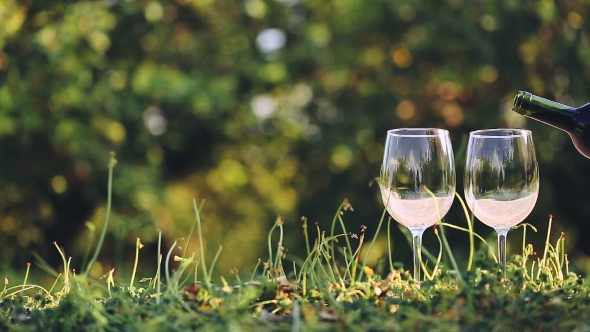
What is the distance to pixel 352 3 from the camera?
14.9ft

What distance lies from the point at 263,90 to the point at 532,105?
3479 mm

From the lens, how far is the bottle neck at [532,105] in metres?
1.59

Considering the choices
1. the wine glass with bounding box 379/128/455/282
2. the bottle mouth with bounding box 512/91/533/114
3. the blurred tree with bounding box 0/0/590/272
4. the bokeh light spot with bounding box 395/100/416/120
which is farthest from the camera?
the bokeh light spot with bounding box 395/100/416/120

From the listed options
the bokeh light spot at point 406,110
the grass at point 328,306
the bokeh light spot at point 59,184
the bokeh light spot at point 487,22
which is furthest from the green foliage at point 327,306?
the bokeh light spot at point 59,184

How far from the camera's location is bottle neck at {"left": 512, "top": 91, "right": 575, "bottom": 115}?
1589 millimetres

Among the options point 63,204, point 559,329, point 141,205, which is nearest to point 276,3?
point 141,205

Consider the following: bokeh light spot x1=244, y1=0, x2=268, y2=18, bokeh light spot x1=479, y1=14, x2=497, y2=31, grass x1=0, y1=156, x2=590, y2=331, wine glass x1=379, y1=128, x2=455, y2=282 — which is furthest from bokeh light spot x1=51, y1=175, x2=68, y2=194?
wine glass x1=379, y1=128, x2=455, y2=282

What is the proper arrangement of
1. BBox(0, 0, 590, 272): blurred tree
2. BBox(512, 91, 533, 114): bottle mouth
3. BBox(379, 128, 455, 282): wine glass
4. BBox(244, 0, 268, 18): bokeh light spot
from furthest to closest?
BBox(244, 0, 268, 18): bokeh light spot → BBox(0, 0, 590, 272): blurred tree → BBox(512, 91, 533, 114): bottle mouth → BBox(379, 128, 455, 282): wine glass

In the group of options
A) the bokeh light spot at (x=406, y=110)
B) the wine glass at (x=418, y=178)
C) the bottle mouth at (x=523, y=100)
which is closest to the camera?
the wine glass at (x=418, y=178)

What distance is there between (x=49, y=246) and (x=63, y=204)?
0.32m

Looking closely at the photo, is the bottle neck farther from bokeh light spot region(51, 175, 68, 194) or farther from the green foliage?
bokeh light spot region(51, 175, 68, 194)

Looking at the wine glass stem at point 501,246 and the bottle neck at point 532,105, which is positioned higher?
the bottle neck at point 532,105

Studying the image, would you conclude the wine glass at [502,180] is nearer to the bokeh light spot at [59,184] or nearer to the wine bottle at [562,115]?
the wine bottle at [562,115]

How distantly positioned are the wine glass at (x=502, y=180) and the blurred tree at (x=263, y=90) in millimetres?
2927
